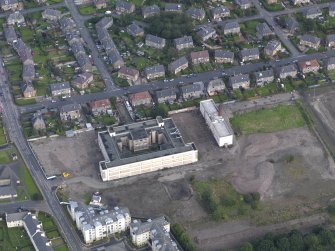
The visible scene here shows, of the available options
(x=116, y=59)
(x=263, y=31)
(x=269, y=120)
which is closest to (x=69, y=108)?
(x=116, y=59)

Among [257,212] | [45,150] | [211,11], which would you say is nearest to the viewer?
[257,212]

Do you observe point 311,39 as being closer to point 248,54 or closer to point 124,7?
point 248,54

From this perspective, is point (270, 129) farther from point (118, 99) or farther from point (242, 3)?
point (242, 3)

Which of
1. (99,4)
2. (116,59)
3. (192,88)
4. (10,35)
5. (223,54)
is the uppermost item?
(10,35)

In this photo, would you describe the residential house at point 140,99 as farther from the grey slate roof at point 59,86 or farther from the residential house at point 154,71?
the grey slate roof at point 59,86

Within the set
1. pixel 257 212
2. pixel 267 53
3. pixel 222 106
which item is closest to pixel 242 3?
pixel 267 53
